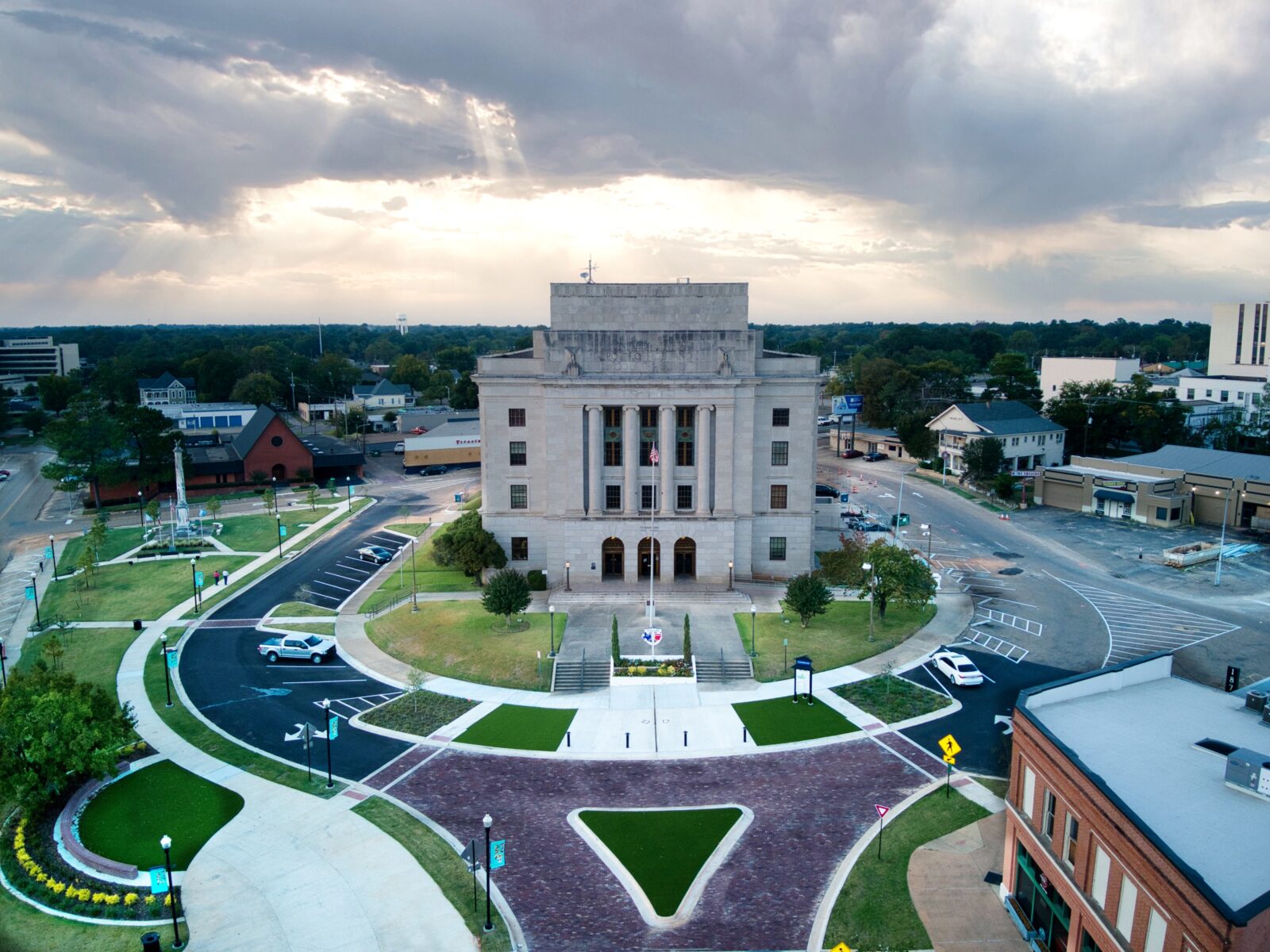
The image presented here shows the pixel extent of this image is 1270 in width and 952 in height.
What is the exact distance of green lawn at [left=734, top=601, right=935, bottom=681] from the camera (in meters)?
48.1

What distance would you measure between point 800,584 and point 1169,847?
103 ft

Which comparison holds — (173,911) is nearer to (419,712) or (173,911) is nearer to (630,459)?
(419,712)

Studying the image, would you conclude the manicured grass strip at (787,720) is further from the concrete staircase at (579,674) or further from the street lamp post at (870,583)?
the street lamp post at (870,583)

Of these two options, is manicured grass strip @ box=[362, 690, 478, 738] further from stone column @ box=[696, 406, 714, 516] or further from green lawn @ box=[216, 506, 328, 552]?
A: green lawn @ box=[216, 506, 328, 552]

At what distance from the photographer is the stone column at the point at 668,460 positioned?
5950 centimetres

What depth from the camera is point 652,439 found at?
61.0 meters

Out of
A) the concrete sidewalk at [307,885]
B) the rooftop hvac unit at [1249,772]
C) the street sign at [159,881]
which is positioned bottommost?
the concrete sidewalk at [307,885]

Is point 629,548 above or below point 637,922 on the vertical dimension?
above

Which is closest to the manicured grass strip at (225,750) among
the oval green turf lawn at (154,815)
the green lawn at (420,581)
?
the oval green turf lawn at (154,815)

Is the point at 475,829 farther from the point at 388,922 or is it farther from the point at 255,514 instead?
the point at 255,514

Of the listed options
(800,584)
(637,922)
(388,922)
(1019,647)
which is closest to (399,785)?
(388,922)

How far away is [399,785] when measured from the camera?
35500mm

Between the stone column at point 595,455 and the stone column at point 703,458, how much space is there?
693 centimetres

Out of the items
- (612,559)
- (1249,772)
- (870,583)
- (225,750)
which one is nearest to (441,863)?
(225,750)
